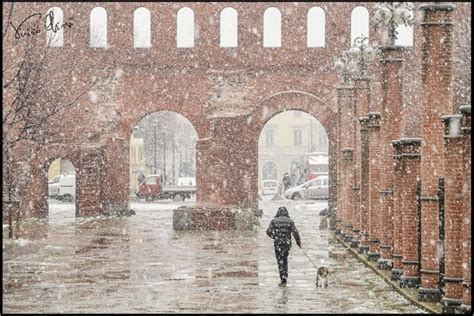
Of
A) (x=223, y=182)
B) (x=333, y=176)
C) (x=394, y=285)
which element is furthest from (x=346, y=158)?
(x=394, y=285)

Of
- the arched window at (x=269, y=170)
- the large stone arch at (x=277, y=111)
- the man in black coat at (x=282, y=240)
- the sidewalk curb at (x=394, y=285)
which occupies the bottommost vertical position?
the sidewalk curb at (x=394, y=285)

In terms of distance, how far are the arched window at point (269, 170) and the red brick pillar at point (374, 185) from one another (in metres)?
60.6

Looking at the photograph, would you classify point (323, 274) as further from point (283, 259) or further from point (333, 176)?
point (333, 176)

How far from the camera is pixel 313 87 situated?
39625mm

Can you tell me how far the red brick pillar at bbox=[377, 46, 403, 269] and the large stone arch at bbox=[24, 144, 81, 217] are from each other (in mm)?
20748

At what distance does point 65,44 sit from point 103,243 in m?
14.9

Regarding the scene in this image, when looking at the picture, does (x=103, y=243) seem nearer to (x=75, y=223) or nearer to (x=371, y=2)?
(x=75, y=223)

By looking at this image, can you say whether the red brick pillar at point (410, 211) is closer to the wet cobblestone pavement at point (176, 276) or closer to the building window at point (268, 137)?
the wet cobblestone pavement at point (176, 276)

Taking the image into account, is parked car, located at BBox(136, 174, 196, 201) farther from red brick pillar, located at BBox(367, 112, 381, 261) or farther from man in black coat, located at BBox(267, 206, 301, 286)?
man in black coat, located at BBox(267, 206, 301, 286)

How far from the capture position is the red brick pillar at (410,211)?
1684 cm

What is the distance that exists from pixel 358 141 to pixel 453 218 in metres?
12.9

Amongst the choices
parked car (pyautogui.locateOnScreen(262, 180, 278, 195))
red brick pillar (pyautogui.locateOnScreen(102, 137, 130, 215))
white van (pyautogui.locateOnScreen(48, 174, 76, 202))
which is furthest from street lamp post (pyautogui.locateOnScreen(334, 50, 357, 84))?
parked car (pyautogui.locateOnScreen(262, 180, 278, 195))

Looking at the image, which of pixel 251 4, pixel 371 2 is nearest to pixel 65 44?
pixel 251 4

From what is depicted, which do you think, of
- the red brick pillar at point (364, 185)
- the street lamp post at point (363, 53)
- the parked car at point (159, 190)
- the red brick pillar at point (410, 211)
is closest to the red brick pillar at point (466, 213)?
the red brick pillar at point (410, 211)
